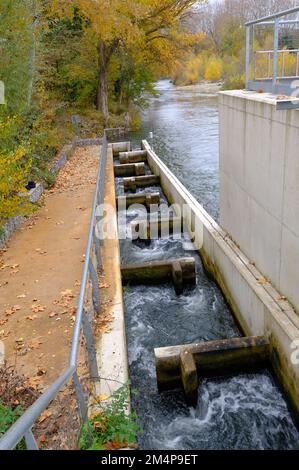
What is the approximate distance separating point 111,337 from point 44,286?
2.10 meters

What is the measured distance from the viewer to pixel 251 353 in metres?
7.04

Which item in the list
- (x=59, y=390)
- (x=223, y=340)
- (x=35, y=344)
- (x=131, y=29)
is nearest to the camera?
(x=59, y=390)

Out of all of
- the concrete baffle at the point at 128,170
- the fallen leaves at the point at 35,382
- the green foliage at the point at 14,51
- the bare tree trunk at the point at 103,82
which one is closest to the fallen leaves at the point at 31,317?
the fallen leaves at the point at 35,382

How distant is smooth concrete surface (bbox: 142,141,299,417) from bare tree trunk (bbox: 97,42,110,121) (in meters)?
23.5

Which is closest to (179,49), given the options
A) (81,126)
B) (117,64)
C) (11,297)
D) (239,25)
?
(117,64)

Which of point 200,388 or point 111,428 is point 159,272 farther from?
point 111,428

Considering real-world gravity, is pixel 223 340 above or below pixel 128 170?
below

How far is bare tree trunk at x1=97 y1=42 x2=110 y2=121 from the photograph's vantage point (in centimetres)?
3171

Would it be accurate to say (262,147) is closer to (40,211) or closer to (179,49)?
(40,211)

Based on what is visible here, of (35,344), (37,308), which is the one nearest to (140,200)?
(37,308)

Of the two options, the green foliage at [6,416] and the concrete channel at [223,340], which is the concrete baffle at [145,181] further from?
the green foliage at [6,416]

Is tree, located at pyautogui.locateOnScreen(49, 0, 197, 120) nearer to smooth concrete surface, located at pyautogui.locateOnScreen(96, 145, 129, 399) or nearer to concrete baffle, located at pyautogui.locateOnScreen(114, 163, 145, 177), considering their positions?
concrete baffle, located at pyautogui.locateOnScreen(114, 163, 145, 177)

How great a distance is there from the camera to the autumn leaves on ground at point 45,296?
17.1ft

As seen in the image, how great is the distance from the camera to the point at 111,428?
179 inches
